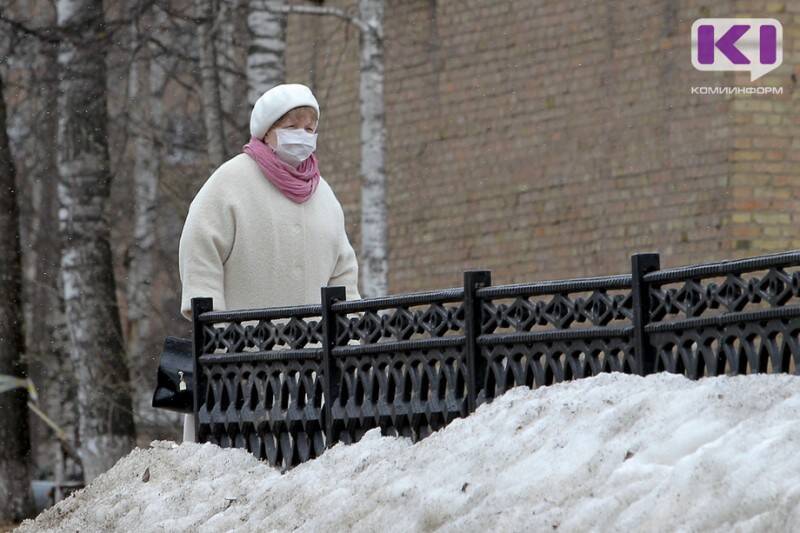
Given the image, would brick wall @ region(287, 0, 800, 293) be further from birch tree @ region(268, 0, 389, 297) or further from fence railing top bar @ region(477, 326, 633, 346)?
fence railing top bar @ region(477, 326, 633, 346)

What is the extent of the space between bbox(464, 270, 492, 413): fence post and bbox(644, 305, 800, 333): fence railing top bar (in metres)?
0.81

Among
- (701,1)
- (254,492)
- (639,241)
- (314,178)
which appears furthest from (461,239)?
(254,492)

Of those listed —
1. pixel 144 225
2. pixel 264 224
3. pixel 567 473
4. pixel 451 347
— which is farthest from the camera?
pixel 144 225

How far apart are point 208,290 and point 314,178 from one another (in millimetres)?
664

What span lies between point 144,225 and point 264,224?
1341cm

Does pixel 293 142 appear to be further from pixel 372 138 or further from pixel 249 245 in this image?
pixel 372 138

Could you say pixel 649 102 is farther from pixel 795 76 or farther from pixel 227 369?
pixel 227 369

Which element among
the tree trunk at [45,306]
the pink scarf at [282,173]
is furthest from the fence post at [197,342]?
the tree trunk at [45,306]

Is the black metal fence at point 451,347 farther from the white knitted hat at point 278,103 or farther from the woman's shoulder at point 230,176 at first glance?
the white knitted hat at point 278,103

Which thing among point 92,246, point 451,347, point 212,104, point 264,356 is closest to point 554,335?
point 451,347

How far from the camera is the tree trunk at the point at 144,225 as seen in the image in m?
20.6

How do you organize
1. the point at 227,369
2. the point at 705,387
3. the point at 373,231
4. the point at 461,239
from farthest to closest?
1. the point at 461,239
2. the point at 373,231
3. the point at 227,369
4. the point at 705,387

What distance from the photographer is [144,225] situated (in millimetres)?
21625

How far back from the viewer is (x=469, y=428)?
6652mm
